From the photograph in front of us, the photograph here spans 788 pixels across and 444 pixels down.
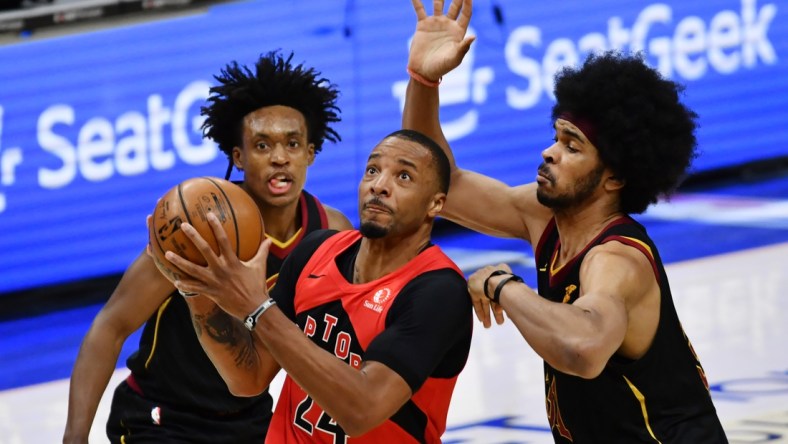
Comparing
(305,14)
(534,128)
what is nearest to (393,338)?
(305,14)

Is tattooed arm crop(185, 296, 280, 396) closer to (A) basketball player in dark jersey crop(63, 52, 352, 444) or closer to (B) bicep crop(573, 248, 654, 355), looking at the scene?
(A) basketball player in dark jersey crop(63, 52, 352, 444)

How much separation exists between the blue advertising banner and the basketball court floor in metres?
0.69

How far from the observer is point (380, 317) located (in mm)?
4078

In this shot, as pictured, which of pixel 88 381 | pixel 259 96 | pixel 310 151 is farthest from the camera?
pixel 310 151

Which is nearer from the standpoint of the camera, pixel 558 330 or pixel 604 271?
pixel 558 330

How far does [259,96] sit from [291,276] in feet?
4.39

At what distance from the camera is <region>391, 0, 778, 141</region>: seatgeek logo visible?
10.4 m

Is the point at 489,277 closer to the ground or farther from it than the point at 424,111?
closer to the ground

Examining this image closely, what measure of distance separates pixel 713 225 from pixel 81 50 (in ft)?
17.0

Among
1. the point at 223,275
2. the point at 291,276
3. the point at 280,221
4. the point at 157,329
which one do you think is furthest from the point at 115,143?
the point at 223,275

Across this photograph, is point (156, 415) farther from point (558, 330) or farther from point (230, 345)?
point (558, 330)

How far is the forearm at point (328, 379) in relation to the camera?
3.62 meters

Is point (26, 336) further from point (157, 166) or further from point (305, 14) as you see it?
point (305, 14)

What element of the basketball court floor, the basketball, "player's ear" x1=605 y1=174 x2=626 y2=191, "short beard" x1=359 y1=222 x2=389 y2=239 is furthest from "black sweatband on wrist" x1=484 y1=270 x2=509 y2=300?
the basketball court floor
